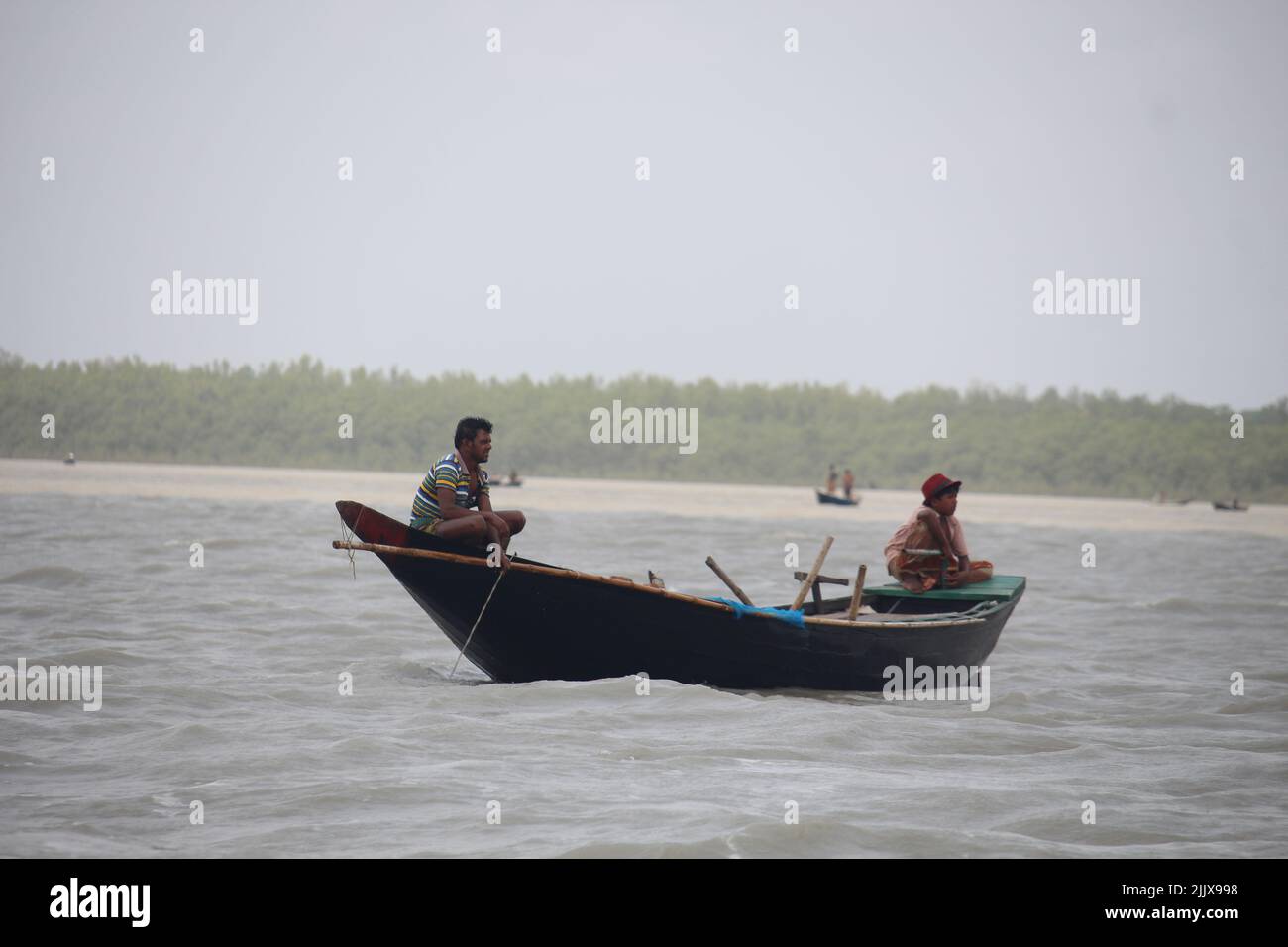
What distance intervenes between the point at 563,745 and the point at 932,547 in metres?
4.28

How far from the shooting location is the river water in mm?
6297

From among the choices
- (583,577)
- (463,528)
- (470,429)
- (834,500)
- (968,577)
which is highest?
(470,429)

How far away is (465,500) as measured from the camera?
30.5 ft

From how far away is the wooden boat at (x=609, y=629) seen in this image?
29.7 ft

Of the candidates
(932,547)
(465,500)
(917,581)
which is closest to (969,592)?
(917,581)

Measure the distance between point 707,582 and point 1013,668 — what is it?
638 centimetres

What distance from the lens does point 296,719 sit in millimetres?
8523

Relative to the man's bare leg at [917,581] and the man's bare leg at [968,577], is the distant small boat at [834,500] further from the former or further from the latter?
the man's bare leg at [917,581]

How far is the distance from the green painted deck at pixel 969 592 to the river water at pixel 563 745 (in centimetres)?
67

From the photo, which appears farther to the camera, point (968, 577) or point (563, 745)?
point (968, 577)

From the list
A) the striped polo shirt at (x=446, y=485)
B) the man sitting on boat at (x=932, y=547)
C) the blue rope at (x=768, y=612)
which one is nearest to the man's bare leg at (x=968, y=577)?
the man sitting on boat at (x=932, y=547)

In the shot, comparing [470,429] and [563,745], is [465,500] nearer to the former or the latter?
[470,429]
